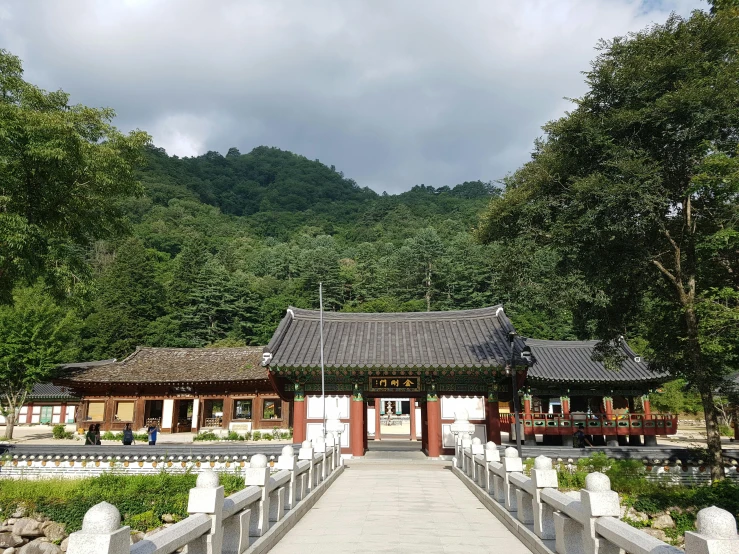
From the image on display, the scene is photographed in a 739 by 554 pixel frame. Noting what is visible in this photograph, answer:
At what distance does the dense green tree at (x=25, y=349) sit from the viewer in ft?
106

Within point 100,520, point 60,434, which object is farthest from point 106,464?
point 60,434

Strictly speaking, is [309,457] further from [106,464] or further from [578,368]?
[578,368]

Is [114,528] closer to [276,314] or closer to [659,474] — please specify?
[659,474]

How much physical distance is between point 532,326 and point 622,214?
140 ft

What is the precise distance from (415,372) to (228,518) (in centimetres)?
1428

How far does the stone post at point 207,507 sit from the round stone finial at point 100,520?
1.79m

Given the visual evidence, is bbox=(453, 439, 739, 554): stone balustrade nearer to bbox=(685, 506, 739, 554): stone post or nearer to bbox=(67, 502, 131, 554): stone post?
bbox=(685, 506, 739, 554): stone post

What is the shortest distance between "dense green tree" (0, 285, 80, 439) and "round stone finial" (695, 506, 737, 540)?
122ft

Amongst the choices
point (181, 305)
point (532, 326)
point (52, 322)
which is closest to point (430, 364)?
point (52, 322)

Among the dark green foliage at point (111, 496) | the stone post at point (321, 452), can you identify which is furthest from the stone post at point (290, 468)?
the dark green foliage at point (111, 496)

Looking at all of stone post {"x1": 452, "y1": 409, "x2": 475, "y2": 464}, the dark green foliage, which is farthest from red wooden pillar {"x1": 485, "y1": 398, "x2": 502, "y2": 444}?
the dark green foliage

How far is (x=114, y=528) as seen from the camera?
137 inches

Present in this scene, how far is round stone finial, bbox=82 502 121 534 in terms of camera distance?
11.2 ft

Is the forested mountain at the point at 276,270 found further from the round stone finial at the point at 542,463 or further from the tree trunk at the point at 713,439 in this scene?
the round stone finial at the point at 542,463
